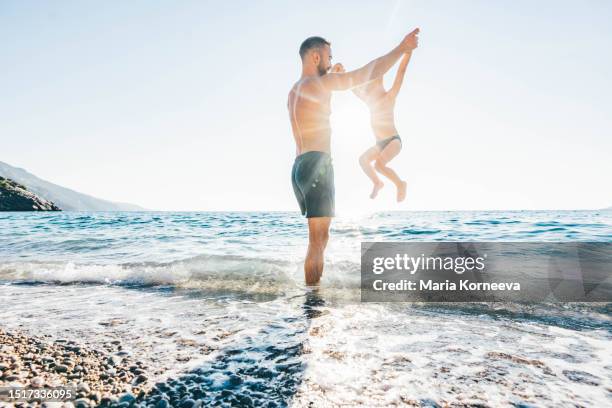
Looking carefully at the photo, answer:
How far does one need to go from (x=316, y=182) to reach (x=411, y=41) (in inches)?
67.8

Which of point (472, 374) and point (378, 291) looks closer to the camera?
point (472, 374)

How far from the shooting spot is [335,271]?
5.83 m

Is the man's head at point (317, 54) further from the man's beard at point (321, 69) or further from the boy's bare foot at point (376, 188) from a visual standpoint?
the boy's bare foot at point (376, 188)

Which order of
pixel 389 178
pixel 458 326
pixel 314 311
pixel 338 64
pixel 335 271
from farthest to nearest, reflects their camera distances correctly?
1. pixel 335 271
2. pixel 389 178
3. pixel 338 64
4. pixel 314 311
5. pixel 458 326

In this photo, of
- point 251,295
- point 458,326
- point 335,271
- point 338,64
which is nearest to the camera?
point 458,326

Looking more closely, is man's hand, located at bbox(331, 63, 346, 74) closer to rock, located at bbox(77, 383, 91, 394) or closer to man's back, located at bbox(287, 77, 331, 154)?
man's back, located at bbox(287, 77, 331, 154)

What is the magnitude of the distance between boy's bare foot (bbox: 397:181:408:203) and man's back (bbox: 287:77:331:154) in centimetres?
139

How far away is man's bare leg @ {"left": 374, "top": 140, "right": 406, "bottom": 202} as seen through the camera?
15.0 ft

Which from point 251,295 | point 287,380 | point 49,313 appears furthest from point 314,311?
point 49,313

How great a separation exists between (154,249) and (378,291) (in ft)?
22.6

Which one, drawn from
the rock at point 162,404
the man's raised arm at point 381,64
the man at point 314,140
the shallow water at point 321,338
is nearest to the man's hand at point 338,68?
the man at point 314,140

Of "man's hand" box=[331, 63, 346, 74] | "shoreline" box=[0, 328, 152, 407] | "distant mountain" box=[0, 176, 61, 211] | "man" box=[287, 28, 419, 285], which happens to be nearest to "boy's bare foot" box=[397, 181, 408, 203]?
"man" box=[287, 28, 419, 285]

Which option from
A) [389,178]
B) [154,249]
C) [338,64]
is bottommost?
Answer: [154,249]

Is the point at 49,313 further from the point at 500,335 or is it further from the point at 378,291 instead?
the point at 500,335
